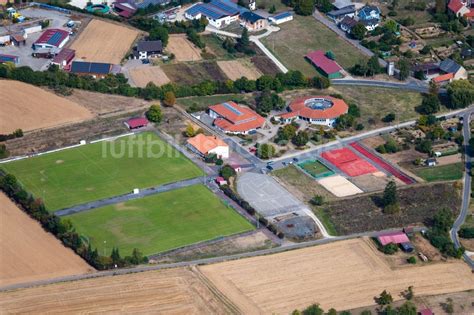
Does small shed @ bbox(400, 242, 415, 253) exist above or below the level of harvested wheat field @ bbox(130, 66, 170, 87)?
below

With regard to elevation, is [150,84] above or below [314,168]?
above

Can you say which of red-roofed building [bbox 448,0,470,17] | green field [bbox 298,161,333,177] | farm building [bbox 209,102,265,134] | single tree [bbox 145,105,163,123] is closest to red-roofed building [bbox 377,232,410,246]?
green field [bbox 298,161,333,177]

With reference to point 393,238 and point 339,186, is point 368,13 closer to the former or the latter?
point 339,186

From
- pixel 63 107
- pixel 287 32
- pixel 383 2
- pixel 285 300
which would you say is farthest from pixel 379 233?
pixel 383 2

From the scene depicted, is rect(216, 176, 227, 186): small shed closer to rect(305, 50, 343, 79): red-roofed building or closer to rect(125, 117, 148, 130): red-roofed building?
rect(125, 117, 148, 130): red-roofed building

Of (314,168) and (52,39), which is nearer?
(314,168)

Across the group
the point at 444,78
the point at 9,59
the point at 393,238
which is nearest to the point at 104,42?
the point at 9,59

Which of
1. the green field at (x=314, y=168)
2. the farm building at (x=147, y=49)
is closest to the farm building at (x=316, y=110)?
the green field at (x=314, y=168)

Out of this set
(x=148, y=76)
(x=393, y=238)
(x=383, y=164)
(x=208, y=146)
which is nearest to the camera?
(x=393, y=238)
